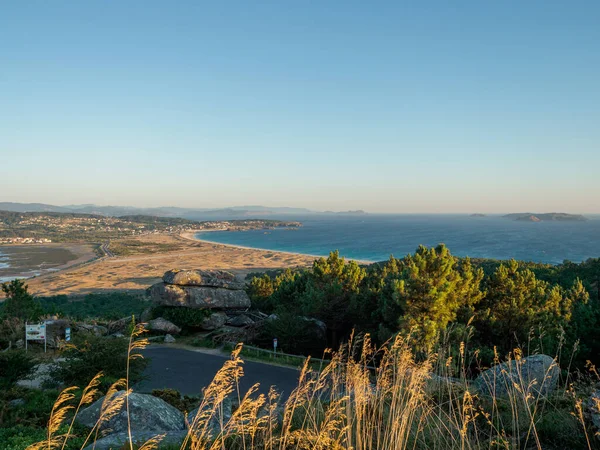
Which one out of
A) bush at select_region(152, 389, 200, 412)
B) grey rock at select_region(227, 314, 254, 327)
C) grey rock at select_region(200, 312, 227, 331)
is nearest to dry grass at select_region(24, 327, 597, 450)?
bush at select_region(152, 389, 200, 412)

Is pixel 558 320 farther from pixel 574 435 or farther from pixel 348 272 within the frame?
pixel 574 435

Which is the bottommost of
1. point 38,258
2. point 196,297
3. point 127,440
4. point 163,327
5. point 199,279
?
point 38,258

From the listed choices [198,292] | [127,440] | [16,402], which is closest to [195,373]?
[16,402]

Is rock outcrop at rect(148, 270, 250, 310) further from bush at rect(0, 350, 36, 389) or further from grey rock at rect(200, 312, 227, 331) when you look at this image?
bush at rect(0, 350, 36, 389)

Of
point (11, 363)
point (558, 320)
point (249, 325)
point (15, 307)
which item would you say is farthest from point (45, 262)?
point (558, 320)

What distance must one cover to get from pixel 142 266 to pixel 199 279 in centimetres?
6428

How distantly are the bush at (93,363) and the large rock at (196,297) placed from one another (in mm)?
9799

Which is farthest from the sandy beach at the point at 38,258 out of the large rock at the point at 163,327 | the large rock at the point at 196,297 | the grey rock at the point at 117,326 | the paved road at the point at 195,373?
the paved road at the point at 195,373

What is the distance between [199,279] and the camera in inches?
934

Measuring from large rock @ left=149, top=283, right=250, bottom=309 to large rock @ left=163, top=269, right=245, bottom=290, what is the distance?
0.30 metres

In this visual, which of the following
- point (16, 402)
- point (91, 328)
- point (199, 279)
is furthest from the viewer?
point (199, 279)

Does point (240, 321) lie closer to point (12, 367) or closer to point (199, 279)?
point (199, 279)

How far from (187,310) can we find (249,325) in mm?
4181

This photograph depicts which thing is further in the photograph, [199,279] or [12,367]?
[199,279]
